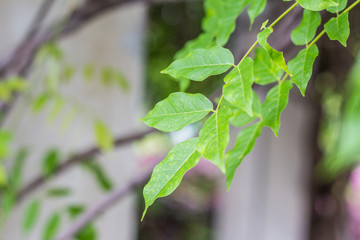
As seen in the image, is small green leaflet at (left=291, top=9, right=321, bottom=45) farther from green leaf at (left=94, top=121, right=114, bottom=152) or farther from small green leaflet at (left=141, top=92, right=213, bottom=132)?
green leaf at (left=94, top=121, right=114, bottom=152)

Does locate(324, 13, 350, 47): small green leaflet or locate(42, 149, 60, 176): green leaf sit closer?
locate(324, 13, 350, 47): small green leaflet

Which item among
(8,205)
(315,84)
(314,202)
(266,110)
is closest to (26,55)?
(8,205)

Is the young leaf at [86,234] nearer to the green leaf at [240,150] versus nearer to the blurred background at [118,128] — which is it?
the blurred background at [118,128]

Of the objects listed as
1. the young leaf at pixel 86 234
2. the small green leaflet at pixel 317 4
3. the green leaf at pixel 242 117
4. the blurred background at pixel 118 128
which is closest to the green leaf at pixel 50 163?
the blurred background at pixel 118 128

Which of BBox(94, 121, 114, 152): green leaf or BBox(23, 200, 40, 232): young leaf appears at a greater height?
BBox(94, 121, 114, 152): green leaf

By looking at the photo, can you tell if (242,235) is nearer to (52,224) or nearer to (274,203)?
(274,203)

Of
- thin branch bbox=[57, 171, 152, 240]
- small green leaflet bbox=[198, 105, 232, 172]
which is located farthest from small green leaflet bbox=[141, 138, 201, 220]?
thin branch bbox=[57, 171, 152, 240]

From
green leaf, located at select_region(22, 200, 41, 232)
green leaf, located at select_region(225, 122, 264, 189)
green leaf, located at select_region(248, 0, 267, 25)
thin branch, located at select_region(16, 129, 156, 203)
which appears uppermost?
green leaf, located at select_region(248, 0, 267, 25)

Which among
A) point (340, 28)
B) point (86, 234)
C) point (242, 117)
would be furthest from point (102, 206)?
point (340, 28)
